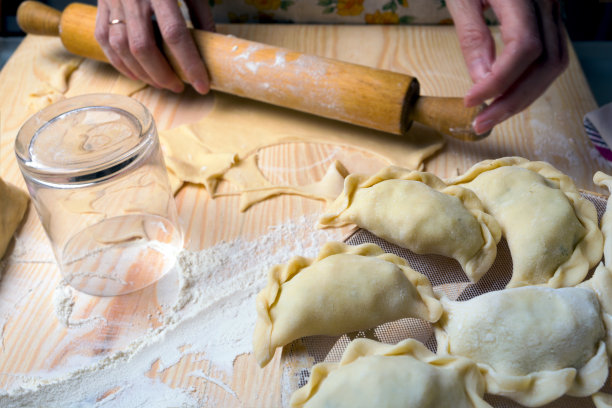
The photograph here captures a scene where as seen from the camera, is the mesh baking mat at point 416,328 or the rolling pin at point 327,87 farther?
the rolling pin at point 327,87

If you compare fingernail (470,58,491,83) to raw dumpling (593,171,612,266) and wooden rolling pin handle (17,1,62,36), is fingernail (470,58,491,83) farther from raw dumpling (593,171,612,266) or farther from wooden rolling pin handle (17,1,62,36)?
wooden rolling pin handle (17,1,62,36)

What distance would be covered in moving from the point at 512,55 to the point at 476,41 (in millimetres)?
141

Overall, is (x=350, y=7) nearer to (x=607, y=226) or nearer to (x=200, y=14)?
(x=200, y=14)

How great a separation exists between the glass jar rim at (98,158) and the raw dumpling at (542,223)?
717 millimetres

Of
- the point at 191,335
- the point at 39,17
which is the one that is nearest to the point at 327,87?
the point at 191,335

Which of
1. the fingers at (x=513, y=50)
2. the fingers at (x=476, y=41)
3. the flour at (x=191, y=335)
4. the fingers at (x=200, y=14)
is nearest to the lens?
the flour at (x=191, y=335)

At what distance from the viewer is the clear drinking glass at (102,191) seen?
1.08m

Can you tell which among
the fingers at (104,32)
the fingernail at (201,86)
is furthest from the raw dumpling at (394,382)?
the fingers at (104,32)

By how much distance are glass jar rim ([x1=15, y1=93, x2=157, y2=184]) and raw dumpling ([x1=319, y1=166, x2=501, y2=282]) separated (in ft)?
1.48

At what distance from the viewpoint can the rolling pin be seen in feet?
4.62

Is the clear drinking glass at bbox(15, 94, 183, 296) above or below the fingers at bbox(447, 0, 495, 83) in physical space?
below

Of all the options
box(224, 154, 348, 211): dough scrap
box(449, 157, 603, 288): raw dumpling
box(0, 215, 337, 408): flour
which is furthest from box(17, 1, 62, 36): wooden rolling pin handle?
box(449, 157, 603, 288): raw dumpling

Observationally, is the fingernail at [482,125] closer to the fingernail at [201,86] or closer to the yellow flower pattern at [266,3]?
the fingernail at [201,86]

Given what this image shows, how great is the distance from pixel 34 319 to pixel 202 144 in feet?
2.13
